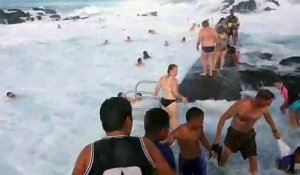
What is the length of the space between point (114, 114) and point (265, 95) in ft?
3.17

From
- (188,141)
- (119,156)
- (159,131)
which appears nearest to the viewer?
(119,156)

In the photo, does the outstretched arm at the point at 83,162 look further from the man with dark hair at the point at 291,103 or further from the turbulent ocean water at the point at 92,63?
the man with dark hair at the point at 291,103

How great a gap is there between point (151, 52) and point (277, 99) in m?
0.60

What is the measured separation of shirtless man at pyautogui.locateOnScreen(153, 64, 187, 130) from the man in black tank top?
804mm

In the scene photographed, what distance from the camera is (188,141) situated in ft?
7.13

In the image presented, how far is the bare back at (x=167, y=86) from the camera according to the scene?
7.37 ft

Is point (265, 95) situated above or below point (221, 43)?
below

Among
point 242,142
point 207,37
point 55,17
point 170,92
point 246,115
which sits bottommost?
point 242,142

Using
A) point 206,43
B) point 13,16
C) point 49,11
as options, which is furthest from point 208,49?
point 13,16

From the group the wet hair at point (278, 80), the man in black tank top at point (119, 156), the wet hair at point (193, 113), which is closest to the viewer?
the man in black tank top at point (119, 156)

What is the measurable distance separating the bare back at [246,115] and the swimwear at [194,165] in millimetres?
210

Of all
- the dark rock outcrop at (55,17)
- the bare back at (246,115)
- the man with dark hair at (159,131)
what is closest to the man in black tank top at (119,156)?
the man with dark hair at (159,131)

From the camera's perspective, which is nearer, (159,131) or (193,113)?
(159,131)

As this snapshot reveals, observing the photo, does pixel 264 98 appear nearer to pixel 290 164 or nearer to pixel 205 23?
pixel 290 164
